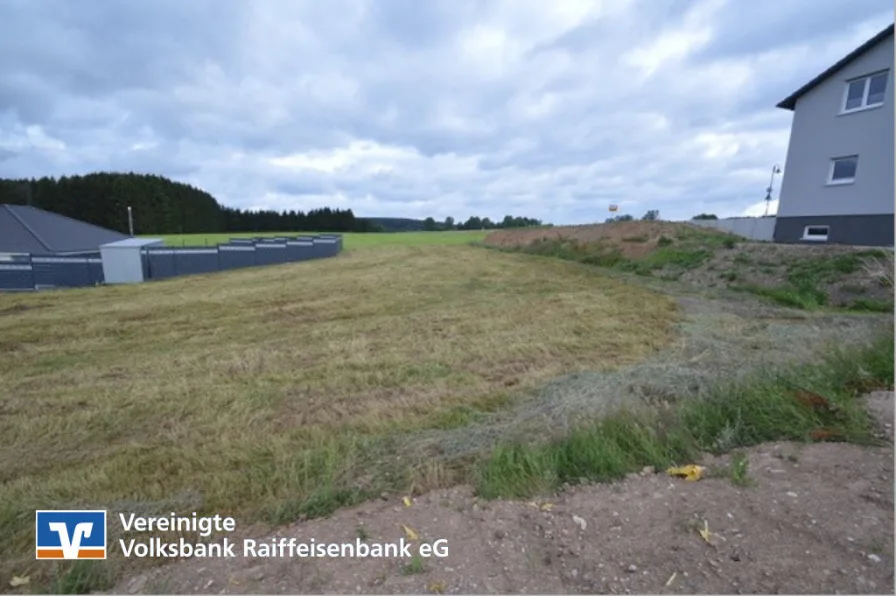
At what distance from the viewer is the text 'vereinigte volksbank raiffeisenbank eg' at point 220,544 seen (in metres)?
2.34

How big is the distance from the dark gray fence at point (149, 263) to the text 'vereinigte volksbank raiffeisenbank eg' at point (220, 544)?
19856 mm

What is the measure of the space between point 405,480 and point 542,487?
1.05 metres

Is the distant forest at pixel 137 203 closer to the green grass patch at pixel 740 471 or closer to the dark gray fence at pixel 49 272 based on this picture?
the dark gray fence at pixel 49 272

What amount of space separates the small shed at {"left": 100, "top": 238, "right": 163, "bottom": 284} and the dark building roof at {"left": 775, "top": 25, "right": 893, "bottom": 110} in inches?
A: 1190

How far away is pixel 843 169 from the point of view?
657 inches

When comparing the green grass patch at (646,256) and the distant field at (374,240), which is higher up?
the distant field at (374,240)

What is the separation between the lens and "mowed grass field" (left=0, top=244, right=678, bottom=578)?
3172 millimetres

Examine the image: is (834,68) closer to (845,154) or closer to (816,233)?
(845,154)

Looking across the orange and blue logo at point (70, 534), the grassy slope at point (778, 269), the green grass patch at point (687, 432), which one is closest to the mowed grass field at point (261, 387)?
the orange and blue logo at point (70, 534)

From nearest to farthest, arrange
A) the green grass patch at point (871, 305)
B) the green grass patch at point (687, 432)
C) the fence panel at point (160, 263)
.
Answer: the green grass patch at point (687, 432), the green grass patch at point (871, 305), the fence panel at point (160, 263)

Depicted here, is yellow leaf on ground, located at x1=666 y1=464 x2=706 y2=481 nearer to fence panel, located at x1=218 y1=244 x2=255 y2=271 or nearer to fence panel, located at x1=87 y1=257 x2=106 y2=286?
fence panel, located at x1=87 y1=257 x2=106 y2=286

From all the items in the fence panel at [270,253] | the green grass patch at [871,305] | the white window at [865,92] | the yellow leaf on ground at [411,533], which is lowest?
the yellow leaf on ground at [411,533]

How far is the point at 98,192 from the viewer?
59.6 meters

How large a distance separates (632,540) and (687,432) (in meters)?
1.45
